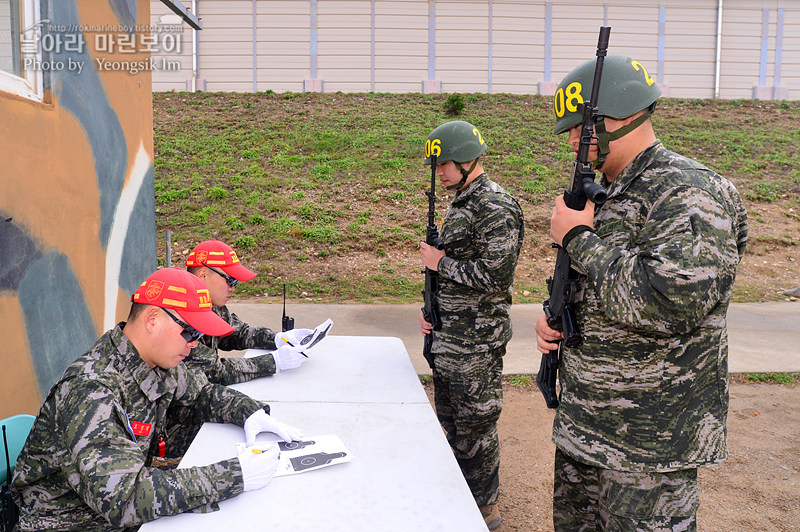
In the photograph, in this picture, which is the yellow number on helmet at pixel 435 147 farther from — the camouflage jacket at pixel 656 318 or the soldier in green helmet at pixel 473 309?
the camouflage jacket at pixel 656 318

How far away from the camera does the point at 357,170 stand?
12.6 meters

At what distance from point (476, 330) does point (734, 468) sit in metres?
2.21

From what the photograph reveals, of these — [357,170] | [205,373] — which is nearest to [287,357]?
[205,373]

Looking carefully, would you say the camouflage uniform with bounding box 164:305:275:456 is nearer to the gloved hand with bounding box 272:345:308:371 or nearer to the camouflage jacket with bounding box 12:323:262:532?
the gloved hand with bounding box 272:345:308:371

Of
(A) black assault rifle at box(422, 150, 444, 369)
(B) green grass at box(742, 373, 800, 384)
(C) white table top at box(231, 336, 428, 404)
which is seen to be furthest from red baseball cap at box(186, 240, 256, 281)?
(B) green grass at box(742, 373, 800, 384)

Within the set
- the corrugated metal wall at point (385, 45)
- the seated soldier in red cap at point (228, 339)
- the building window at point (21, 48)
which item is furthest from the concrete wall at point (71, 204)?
the corrugated metal wall at point (385, 45)

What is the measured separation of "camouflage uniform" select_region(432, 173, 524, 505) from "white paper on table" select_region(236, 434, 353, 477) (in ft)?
3.81

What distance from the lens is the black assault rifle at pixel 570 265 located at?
182 cm

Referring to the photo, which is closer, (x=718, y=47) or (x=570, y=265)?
(x=570, y=265)

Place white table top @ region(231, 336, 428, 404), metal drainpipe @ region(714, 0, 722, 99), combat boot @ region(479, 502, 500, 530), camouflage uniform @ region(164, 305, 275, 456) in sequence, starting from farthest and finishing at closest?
metal drainpipe @ region(714, 0, 722, 99) < combat boot @ region(479, 502, 500, 530) < white table top @ region(231, 336, 428, 404) < camouflage uniform @ region(164, 305, 275, 456)

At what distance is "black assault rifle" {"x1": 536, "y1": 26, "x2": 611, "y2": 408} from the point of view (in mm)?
1824

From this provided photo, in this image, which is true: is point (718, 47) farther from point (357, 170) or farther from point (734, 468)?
point (734, 468)

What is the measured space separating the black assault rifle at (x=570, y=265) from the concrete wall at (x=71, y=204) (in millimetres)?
2589

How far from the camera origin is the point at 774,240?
10.8m
